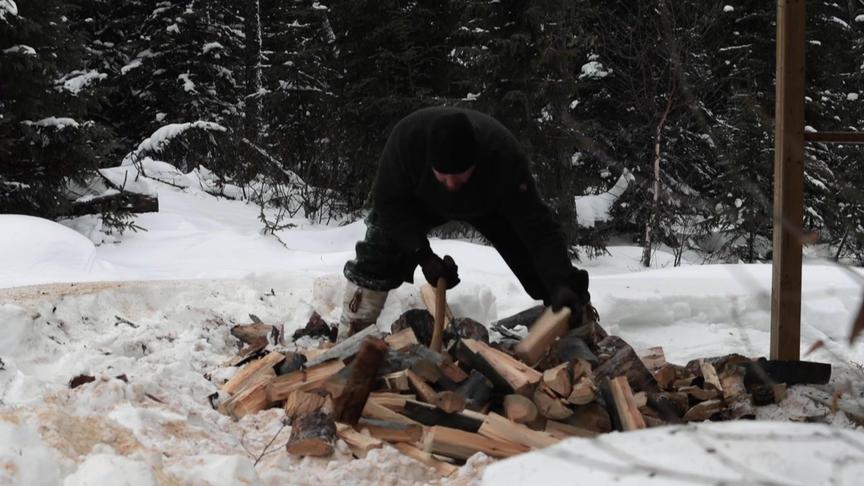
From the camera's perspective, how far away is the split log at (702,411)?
3.23 metres

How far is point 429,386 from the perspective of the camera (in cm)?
316

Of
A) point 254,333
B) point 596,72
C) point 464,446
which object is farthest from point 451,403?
point 596,72

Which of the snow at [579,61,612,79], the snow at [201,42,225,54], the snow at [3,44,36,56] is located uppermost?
the snow at [201,42,225,54]

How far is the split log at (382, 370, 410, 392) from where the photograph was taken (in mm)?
3150

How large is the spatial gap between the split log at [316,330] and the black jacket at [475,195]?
751mm

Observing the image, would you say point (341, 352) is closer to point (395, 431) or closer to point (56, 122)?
point (395, 431)

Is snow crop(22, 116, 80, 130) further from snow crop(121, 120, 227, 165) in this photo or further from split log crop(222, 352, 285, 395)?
split log crop(222, 352, 285, 395)

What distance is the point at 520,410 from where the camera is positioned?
2963 mm

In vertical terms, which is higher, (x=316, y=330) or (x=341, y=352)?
(x=341, y=352)

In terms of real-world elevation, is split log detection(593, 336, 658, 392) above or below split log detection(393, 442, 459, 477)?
above

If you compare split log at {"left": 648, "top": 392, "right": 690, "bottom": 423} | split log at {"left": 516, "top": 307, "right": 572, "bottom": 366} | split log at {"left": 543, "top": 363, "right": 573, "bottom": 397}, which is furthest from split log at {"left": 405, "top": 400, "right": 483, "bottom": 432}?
split log at {"left": 648, "top": 392, "right": 690, "bottom": 423}

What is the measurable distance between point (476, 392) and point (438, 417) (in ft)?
0.86

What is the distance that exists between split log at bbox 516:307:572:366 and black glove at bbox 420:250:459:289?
2.21ft

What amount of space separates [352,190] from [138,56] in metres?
5.83
